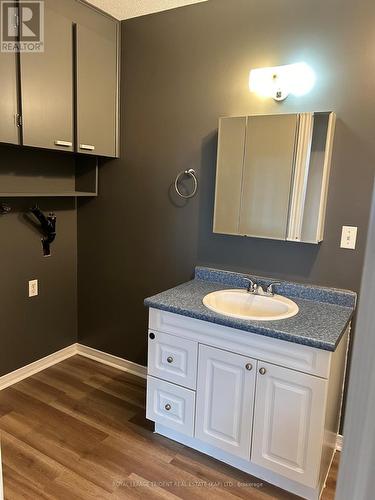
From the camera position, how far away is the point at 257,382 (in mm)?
1685

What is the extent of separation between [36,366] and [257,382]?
1802mm

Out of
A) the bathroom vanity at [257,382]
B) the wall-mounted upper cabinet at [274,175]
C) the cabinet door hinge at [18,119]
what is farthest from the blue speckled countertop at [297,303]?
the cabinet door hinge at [18,119]

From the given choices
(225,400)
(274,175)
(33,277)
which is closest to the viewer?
(225,400)

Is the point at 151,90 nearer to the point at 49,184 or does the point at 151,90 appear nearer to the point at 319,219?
the point at 49,184

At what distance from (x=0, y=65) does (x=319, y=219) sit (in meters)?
1.82

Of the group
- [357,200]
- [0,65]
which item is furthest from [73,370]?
[357,200]

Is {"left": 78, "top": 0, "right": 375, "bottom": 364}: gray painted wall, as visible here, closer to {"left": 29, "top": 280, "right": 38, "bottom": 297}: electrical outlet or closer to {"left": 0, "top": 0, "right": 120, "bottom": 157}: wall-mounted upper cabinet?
{"left": 0, "top": 0, "right": 120, "bottom": 157}: wall-mounted upper cabinet

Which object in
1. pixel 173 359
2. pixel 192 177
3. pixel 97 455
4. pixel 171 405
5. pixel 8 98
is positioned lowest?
pixel 97 455

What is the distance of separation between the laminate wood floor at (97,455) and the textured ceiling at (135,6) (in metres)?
2.52

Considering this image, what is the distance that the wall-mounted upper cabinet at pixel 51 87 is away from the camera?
6.48 ft

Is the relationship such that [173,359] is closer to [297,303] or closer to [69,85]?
[297,303]

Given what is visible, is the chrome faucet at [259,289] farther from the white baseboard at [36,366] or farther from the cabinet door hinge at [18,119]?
the white baseboard at [36,366]

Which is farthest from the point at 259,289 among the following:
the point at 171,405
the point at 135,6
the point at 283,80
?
the point at 135,6

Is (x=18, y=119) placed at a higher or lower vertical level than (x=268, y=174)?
higher
